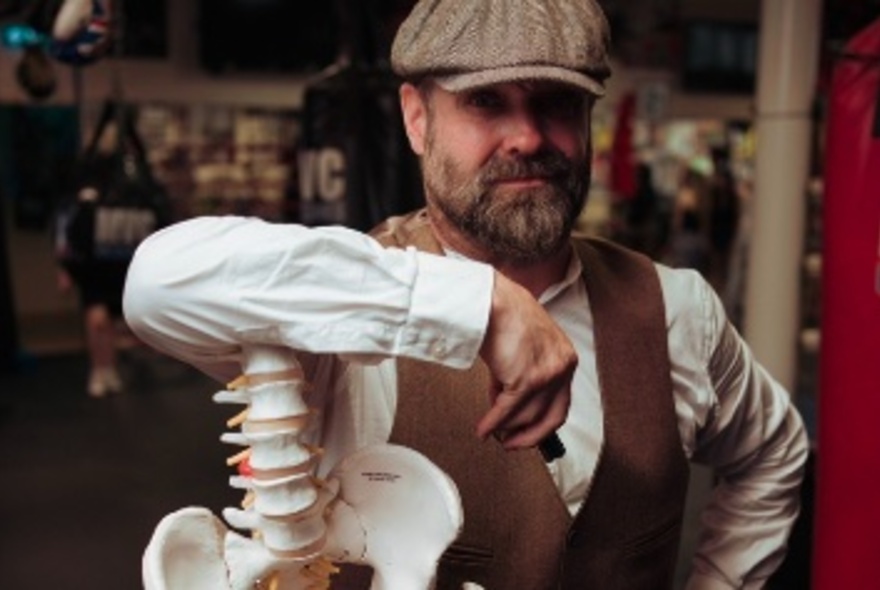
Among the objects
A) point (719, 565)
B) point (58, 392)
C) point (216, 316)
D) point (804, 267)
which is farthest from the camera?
point (58, 392)

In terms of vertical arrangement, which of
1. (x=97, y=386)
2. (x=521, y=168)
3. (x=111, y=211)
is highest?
(x=521, y=168)

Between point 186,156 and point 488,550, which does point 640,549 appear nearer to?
point 488,550

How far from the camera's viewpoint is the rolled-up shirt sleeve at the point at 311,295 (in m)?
0.75

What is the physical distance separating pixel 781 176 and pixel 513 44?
73.3 inches

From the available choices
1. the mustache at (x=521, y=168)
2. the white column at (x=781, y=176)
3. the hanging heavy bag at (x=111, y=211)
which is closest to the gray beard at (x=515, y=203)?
the mustache at (x=521, y=168)

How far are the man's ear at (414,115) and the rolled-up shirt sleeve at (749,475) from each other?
556 mm

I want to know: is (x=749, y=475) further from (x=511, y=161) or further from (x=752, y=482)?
(x=511, y=161)

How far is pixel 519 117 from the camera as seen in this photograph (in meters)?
1.09

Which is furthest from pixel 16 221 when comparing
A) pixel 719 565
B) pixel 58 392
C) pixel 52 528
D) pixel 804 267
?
pixel 719 565

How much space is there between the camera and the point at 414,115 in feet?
4.06

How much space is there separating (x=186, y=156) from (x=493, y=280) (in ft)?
25.8

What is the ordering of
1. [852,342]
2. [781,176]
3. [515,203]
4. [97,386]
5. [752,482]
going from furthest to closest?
1. [97,386]
2. [781,176]
3. [852,342]
4. [752,482]
5. [515,203]

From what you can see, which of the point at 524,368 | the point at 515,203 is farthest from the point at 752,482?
the point at 524,368

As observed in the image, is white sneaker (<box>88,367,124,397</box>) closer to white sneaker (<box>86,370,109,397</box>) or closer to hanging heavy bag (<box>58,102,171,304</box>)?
white sneaker (<box>86,370,109,397</box>)
